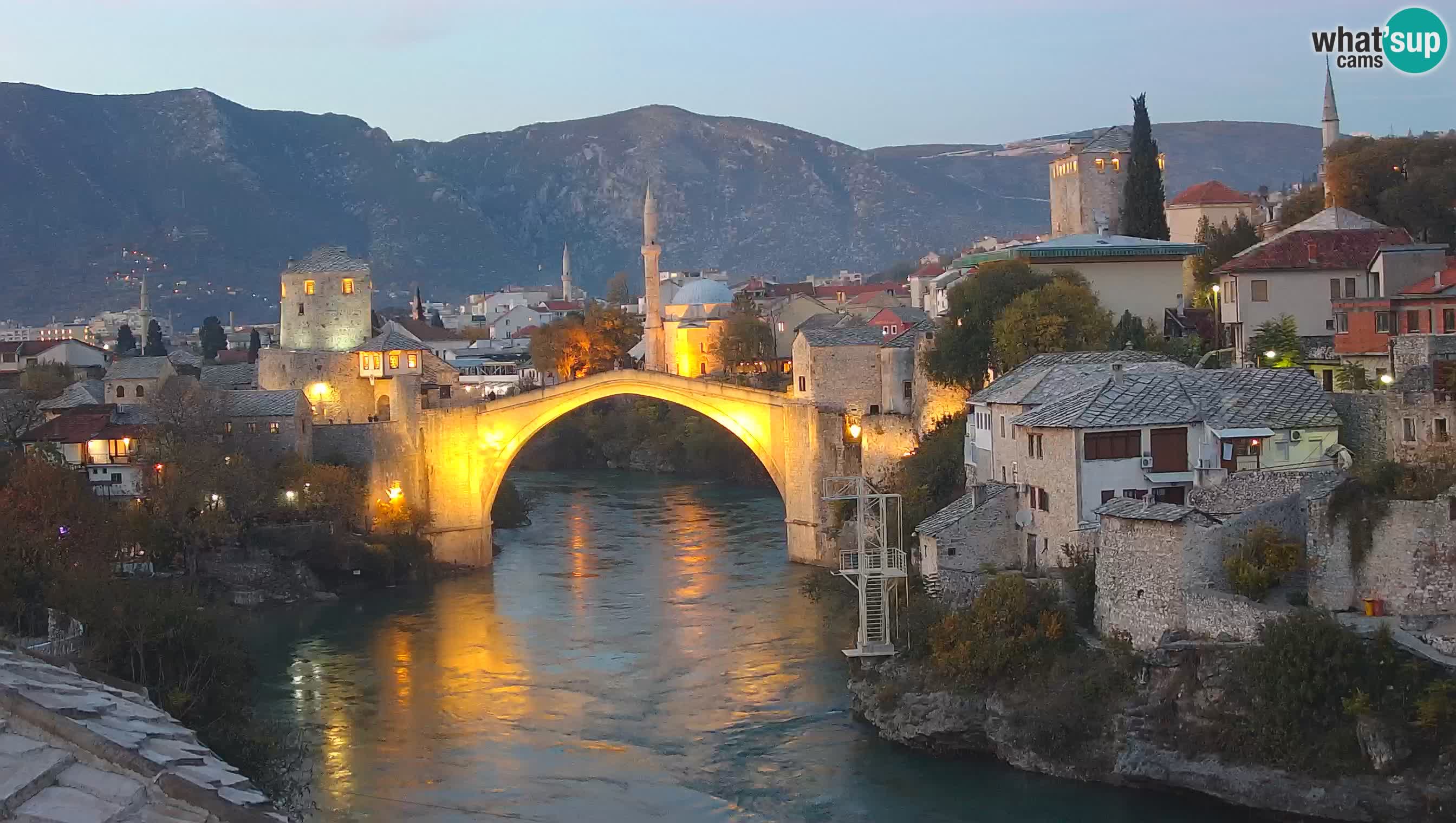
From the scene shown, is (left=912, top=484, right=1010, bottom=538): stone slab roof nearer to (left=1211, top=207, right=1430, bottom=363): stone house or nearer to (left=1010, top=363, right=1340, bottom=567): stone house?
(left=1010, top=363, right=1340, bottom=567): stone house

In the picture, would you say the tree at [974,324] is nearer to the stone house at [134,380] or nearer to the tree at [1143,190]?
the tree at [1143,190]

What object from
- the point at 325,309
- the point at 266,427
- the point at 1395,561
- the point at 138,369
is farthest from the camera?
the point at 325,309

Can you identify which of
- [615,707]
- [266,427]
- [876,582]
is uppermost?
[266,427]

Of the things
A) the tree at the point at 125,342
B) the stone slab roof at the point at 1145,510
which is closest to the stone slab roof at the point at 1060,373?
the stone slab roof at the point at 1145,510

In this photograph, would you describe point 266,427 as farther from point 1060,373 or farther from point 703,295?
point 703,295

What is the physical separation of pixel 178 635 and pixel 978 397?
12734mm

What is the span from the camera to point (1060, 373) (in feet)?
88.1

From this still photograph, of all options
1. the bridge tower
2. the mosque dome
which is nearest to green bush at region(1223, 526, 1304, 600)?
the bridge tower

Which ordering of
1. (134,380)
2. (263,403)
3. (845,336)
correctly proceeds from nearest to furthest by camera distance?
1. (845,336)
2. (263,403)
3. (134,380)

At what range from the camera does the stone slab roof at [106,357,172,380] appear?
4488cm

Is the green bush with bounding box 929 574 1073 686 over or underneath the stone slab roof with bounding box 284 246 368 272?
underneath

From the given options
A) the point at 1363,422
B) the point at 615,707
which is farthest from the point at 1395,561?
the point at 615,707

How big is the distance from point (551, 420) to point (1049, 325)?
45.4 ft

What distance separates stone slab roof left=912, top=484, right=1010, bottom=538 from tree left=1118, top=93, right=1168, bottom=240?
653 inches
